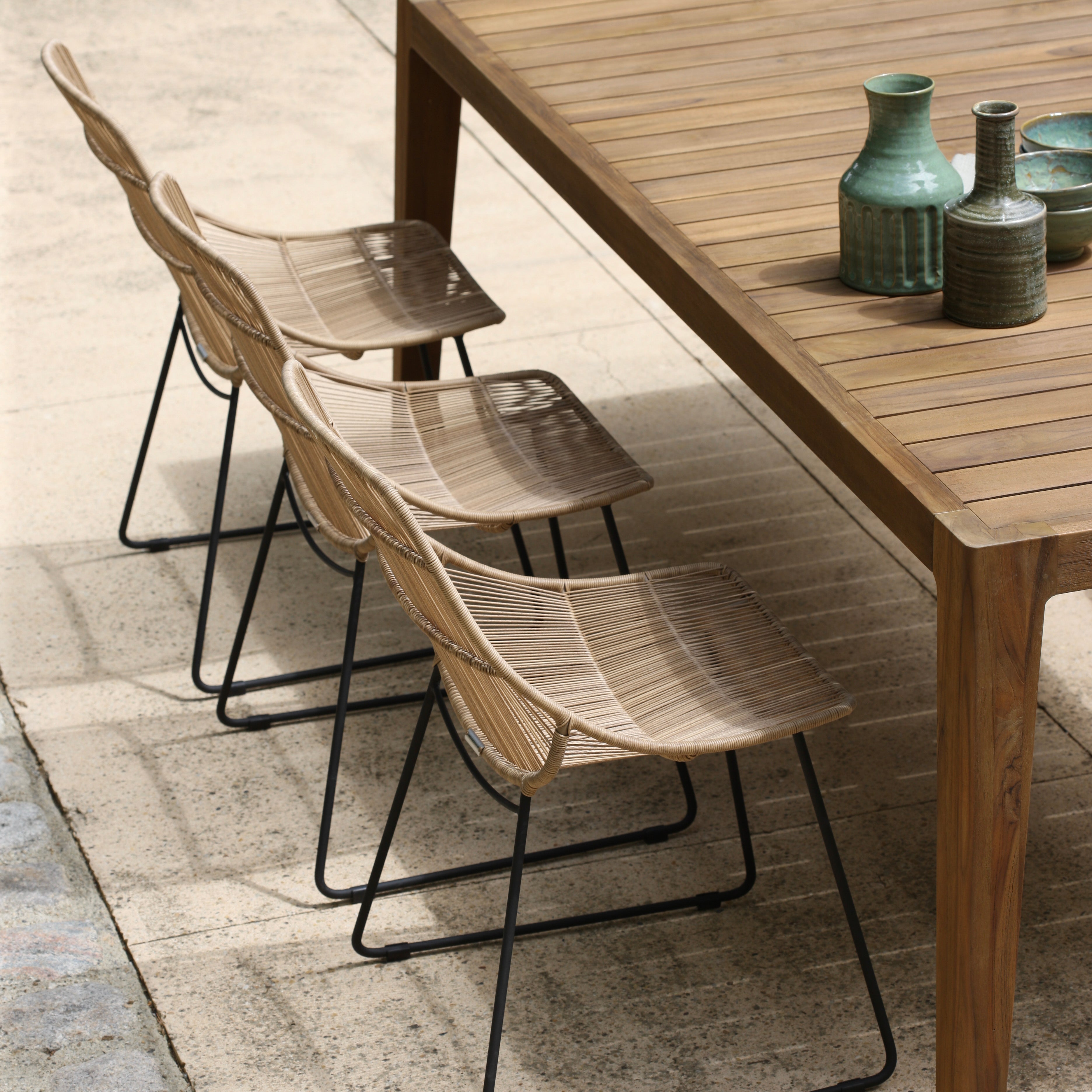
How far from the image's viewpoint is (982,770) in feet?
5.74

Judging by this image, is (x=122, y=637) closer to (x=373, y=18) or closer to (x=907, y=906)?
(x=907, y=906)

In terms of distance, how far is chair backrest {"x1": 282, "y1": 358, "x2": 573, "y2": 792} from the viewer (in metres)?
1.82

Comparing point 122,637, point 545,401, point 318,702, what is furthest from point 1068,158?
point 122,637

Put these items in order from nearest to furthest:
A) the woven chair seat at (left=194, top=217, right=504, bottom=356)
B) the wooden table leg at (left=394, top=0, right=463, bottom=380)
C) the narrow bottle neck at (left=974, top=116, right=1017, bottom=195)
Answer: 1. the narrow bottle neck at (left=974, top=116, right=1017, bottom=195)
2. the woven chair seat at (left=194, top=217, right=504, bottom=356)
3. the wooden table leg at (left=394, top=0, right=463, bottom=380)

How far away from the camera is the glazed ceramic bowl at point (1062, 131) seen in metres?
2.46

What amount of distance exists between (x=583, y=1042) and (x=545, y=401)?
1166mm

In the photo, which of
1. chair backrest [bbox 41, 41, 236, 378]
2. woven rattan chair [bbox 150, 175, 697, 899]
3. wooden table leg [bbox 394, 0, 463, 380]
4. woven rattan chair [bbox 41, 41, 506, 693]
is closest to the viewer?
woven rattan chair [bbox 150, 175, 697, 899]

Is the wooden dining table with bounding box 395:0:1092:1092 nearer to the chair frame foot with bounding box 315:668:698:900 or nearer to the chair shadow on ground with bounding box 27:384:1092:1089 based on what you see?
the chair shadow on ground with bounding box 27:384:1092:1089

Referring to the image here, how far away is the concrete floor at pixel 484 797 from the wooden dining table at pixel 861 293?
0.50 meters

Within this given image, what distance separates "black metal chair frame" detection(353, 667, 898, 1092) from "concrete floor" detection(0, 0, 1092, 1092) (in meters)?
0.03

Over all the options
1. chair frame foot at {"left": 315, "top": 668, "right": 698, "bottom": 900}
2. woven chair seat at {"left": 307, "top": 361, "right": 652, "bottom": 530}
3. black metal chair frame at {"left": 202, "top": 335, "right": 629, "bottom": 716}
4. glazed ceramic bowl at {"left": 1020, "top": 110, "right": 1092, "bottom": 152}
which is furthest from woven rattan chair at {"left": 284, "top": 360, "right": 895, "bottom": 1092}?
glazed ceramic bowl at {"left": 1020, "top": 110, "right": 1092, "bottom": 152}

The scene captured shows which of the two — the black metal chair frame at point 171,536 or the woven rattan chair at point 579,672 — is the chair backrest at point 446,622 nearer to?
the woven rattan chair at point 579,672

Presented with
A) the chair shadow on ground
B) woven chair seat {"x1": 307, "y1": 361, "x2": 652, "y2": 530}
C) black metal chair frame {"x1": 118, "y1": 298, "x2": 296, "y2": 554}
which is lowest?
the chair shadow on ground

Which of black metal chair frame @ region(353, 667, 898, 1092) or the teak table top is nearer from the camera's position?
the teak table top
